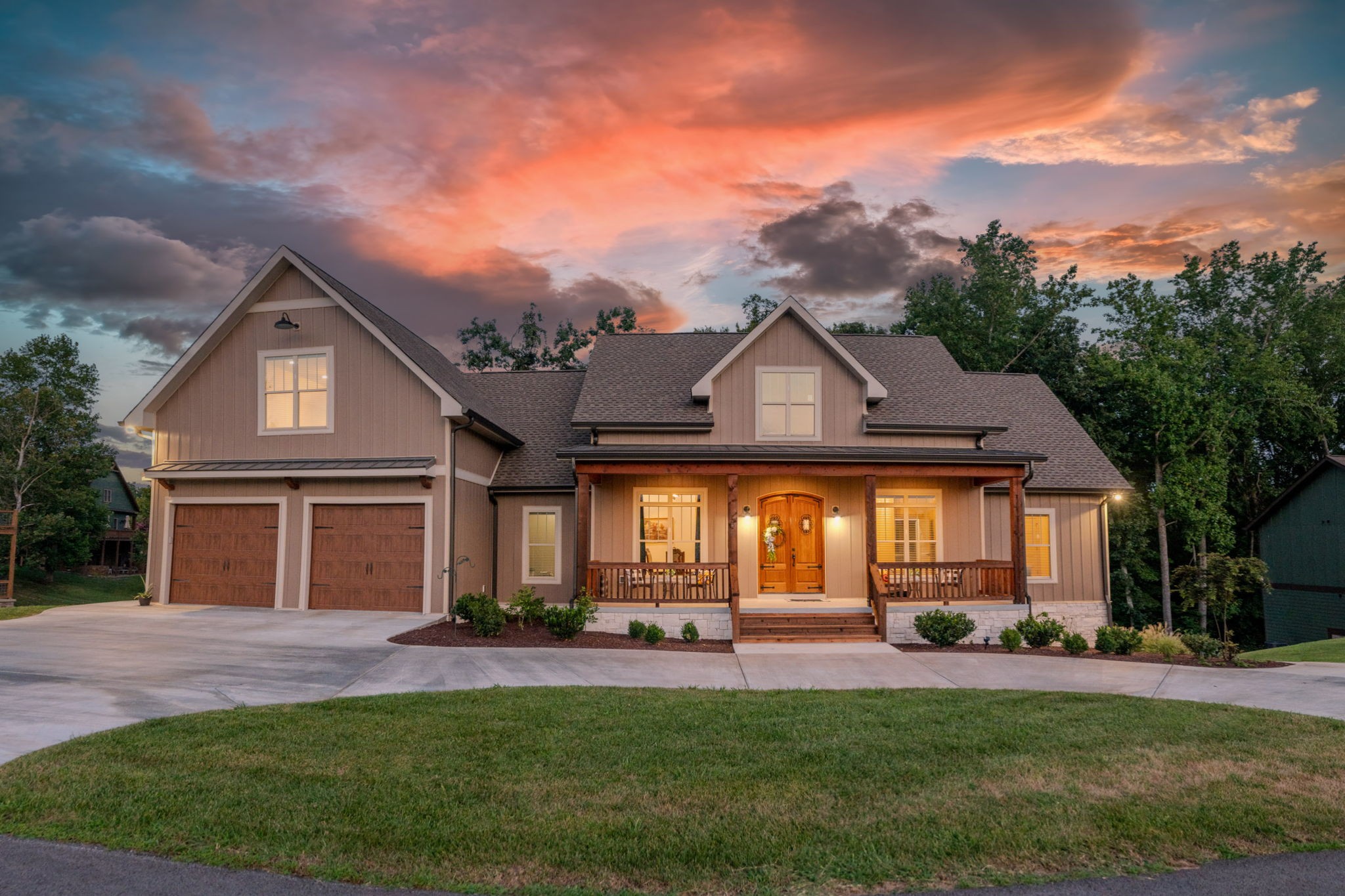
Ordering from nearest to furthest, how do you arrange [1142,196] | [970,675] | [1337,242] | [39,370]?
1. [970,675]
2. [1142,196]
3. [1337,242]
4. [39,370]

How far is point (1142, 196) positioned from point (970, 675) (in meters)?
16.0

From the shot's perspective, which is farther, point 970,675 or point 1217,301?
point 1217,301

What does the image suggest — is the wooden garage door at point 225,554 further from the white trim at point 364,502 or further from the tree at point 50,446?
the tree at point 50,446

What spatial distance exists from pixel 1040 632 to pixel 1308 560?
53.5ft

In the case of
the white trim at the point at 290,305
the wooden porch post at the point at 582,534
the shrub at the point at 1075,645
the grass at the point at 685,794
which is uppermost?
the white trim at the point at 290,305

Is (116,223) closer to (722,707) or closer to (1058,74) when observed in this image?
(722,707)

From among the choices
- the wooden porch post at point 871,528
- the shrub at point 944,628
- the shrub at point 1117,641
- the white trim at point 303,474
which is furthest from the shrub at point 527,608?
the shrub at point 1117,641

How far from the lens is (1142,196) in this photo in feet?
66.2

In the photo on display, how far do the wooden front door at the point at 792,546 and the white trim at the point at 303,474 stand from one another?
287 inches

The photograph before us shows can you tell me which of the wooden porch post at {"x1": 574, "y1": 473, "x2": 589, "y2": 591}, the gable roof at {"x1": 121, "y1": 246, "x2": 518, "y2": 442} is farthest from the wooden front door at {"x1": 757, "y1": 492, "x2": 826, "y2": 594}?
the gable roof at {"x1": 121, "y1": 246, "x2": 518, "y2": 442}

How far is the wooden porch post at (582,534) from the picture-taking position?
15062 millimetres

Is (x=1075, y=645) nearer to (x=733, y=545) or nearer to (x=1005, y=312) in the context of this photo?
(x=733, y=545)

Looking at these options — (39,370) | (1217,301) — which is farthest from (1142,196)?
(39,370)

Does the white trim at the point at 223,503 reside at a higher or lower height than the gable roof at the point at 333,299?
lower
